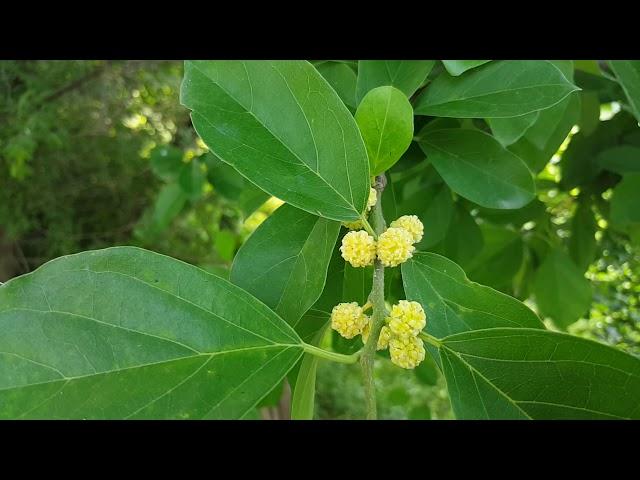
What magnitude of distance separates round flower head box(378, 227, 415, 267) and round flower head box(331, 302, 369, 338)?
4cm

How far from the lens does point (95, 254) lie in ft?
1.27

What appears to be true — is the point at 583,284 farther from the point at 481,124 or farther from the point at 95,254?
the point at 95,254

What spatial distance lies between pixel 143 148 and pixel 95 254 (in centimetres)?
208

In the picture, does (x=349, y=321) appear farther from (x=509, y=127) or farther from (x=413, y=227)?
(x=509, y=127)

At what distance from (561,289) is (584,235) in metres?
0.14

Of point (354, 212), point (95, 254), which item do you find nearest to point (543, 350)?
point (354, 212)

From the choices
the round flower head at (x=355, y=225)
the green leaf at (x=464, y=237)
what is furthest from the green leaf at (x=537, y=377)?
the green leaf at (x=464, y=237)

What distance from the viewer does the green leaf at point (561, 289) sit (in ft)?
3.23

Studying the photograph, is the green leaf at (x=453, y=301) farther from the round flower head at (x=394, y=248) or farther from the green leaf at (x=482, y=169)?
the green leaf at (x=482, y=169)

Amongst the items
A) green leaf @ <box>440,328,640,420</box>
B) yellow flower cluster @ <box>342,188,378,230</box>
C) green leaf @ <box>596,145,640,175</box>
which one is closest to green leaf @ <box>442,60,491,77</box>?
yellow flower cluster @ <box>342,188,378,230</box>

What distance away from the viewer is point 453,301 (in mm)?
438

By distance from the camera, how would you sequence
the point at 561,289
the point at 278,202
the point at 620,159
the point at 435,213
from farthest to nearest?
1. the point at 278,202
2. the point at 561,289
3. the point at 620,159
4. the point at 435,213

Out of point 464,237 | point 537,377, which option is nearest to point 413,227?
point 537,377

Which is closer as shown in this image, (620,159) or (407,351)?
(407,351)
